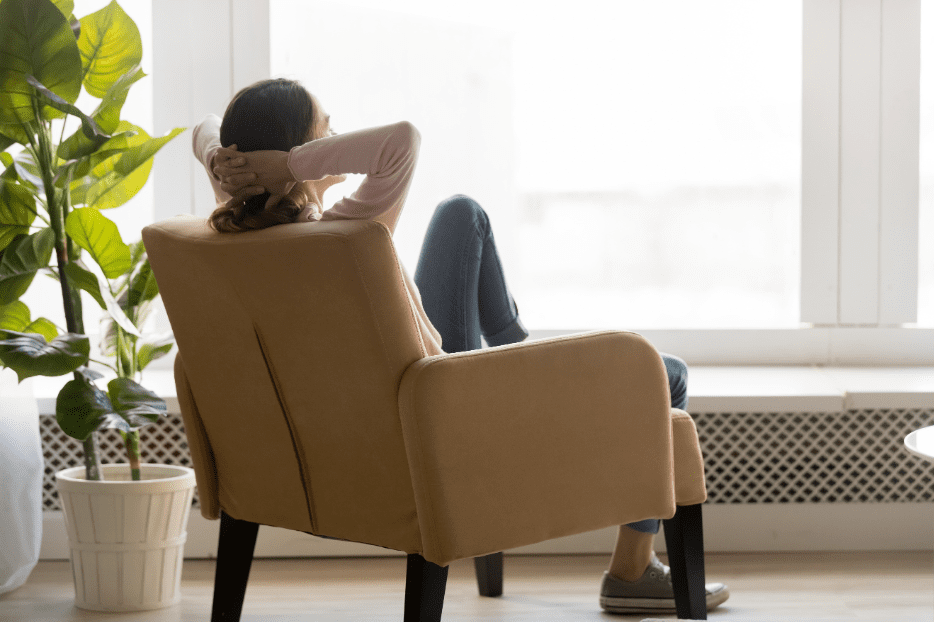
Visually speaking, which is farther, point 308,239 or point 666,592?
point 666,592

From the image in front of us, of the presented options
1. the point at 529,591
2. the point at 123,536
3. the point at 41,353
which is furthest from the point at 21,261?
the point at 529,591

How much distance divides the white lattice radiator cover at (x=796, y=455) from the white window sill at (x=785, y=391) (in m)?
0.08

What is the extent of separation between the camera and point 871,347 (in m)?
2.74

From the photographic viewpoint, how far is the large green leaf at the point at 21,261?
184 centimetres

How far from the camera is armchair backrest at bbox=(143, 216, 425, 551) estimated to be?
129 centimetres

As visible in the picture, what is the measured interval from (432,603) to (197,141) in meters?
0.85

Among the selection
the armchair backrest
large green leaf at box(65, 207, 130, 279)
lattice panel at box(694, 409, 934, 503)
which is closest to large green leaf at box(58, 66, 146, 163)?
large green leaf at box(65, 207, 130, 279)

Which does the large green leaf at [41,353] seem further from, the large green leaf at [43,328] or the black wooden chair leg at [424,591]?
the black wooden chair leg at [424,591]

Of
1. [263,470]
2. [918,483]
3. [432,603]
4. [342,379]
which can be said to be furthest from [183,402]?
[918,483]

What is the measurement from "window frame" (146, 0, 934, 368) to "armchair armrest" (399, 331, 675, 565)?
51.0 inches

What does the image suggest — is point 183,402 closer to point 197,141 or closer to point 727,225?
point 197,141

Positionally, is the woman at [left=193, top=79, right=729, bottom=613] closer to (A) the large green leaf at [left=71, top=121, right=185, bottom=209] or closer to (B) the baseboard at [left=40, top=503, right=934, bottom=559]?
(A) the large green leaf at [left=71, top=121, right=185, bottom=209]

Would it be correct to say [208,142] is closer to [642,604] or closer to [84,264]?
[84,264]

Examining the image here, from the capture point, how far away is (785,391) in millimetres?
2256
